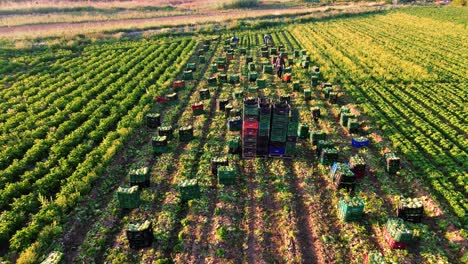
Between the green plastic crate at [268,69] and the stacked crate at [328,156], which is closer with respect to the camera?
the stacked crate at [328,156]

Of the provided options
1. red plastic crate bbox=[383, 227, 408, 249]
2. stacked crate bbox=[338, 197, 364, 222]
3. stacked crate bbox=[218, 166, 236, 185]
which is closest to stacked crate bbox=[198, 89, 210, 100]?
stacked crate bbox=[218, 166, 236, 185]

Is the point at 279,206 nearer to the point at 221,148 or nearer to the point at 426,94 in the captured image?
the point at 221,148

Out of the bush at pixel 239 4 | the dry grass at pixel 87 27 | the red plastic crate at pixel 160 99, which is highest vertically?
the bush at pixel 239 4

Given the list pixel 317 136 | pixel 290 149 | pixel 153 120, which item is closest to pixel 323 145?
pixel 317 136

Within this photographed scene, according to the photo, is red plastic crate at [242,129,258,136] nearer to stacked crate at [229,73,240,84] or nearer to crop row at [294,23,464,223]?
crop row at [294,23,464,223]

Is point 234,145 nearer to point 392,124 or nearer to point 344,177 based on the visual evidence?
point 344,177

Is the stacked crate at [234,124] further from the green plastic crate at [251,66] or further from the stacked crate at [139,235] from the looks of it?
the green plastic crate at [251,66]

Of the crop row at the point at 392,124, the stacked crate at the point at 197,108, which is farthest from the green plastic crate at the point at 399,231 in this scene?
the stacked crate at the point at 197,108
